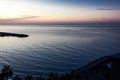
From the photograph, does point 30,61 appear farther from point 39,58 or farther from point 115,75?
point 115,75

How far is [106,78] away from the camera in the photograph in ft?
32.8

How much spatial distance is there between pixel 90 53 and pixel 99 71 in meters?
79.9

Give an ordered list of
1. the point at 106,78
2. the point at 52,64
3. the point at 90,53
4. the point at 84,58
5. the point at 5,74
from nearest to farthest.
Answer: the point at 106,78, the point at 5,74, the point at 52,64, the point at 84,58, the point at 90,53

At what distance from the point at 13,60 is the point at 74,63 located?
78.7 ft

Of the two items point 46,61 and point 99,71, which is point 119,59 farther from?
point 46,61

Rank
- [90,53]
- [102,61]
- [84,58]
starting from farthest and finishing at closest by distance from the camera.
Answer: [90,53] → [84,58] → [102,61]

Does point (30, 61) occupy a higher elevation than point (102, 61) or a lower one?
lower

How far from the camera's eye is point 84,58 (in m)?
80.1

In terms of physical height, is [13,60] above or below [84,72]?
below

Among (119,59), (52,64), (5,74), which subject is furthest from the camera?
(52,64)

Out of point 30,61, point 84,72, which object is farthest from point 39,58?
point 84,72

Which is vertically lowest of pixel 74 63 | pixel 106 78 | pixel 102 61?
pixel 74 63

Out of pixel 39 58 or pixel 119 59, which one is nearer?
pixel 119 59

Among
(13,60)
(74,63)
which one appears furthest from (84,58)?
(13,60)
